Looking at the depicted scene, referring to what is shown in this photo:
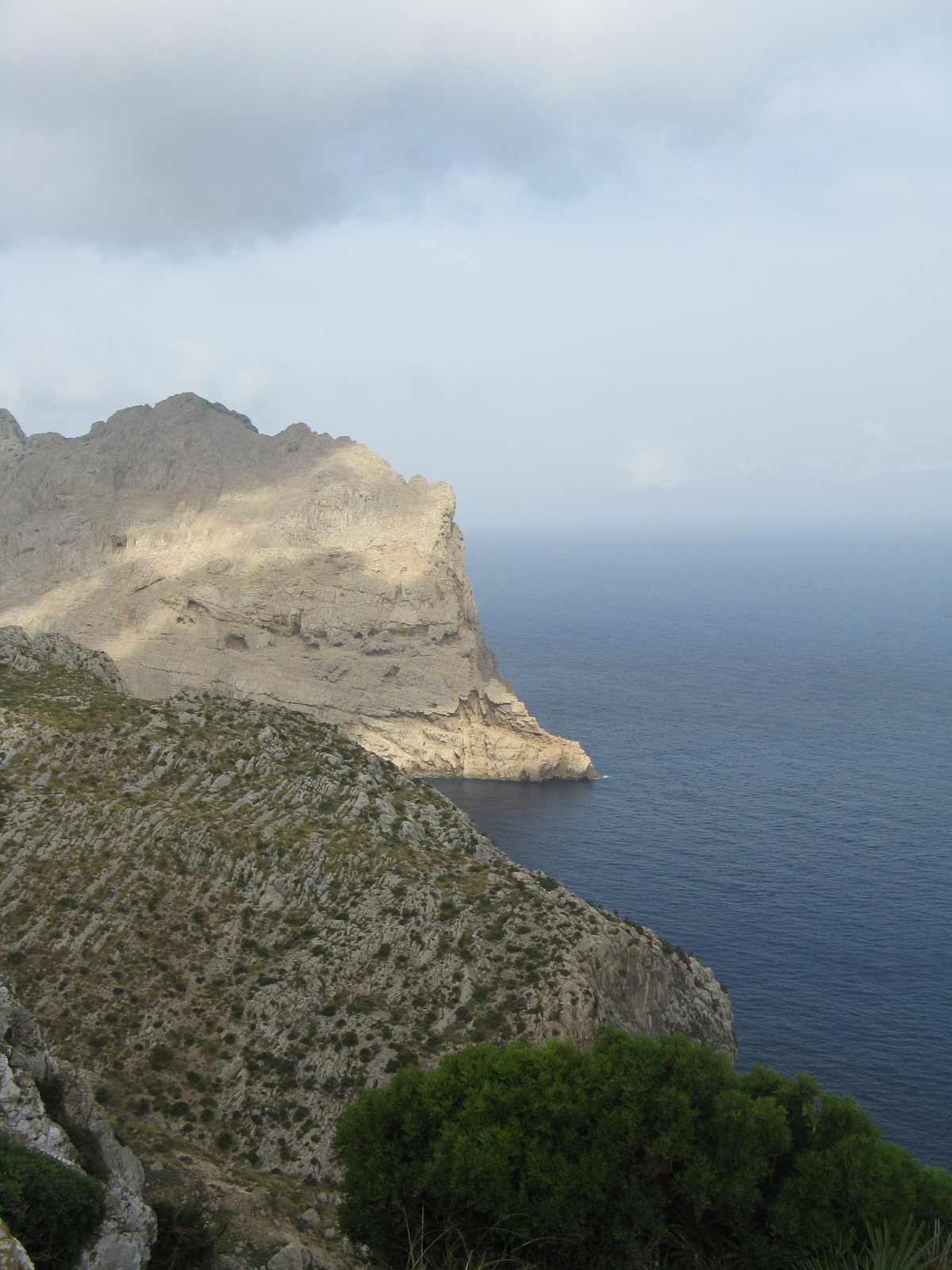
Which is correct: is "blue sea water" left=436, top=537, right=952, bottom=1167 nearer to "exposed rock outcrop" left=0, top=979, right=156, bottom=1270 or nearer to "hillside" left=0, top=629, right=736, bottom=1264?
"hillside" left=0, top=629, right=736, bottom=1264

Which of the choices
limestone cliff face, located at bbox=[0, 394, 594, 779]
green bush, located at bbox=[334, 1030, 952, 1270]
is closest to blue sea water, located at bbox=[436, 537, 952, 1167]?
limestone cliff face, located at bbox=[0, 394, 594, 779]

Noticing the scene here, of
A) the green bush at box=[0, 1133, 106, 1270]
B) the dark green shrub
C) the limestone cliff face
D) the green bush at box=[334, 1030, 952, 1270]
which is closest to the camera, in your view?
the green bush at box=[0, 1133, 106, 1270]

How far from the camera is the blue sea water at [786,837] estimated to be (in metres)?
56.0

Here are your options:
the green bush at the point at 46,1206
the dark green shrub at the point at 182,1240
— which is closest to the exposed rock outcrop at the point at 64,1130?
the green bush at the point at 46,1206

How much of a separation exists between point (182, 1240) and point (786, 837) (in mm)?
72561

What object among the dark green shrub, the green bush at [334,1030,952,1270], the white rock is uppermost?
the green bush at [334,1030,952,1270]

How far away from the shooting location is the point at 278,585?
116m

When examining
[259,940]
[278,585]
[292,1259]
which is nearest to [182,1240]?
[292,1259]

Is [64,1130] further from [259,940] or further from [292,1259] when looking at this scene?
[259,940]

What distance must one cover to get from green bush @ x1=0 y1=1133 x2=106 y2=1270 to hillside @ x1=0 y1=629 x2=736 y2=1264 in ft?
25.8

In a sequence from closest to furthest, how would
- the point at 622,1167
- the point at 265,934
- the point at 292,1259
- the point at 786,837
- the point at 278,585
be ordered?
the point at 292,1259 → the point at 622,1167 → the point at 265,934 → the point at 786,837 → the point at 278,585

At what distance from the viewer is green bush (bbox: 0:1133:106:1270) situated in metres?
18.3

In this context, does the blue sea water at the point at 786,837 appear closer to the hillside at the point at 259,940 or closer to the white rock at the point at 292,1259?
the hillside at the point at 259,940

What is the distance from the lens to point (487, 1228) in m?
24.3
